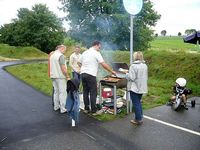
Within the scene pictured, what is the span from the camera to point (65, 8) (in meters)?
31.7

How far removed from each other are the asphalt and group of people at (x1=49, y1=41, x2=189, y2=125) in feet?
1.22

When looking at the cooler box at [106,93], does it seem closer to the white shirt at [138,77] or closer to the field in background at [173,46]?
the white shirt at [138,77]

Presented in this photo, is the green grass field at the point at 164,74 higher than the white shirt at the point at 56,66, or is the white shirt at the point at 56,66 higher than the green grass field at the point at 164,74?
the white shirt at the point at 56,66

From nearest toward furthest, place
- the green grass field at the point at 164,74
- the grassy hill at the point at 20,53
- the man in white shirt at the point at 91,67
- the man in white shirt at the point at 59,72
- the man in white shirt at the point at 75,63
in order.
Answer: the man in white shirt at the point at 91,67, the man in white shirt at the point at 59,72, the man in white shirt at the point at 75,63, the green grass field at the point at 164,74, the grassy hill at the point at 20,53

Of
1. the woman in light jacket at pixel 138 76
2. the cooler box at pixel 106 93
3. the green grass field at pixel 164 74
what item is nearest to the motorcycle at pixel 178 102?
the green grass field at pixel 164 74

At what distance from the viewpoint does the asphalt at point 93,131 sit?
5152 mm

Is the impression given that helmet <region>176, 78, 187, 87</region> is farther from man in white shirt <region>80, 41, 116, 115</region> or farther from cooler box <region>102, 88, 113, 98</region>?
man in white shirt <region>80, 41, 116, 115</region>

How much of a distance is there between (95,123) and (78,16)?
25.7 meters

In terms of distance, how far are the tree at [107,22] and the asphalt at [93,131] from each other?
21.6 metres

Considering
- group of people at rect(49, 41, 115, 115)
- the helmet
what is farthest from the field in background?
group of people at rect(49, 41, 115, 115)

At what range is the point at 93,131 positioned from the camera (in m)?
5.90

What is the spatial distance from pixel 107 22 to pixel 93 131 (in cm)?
2520

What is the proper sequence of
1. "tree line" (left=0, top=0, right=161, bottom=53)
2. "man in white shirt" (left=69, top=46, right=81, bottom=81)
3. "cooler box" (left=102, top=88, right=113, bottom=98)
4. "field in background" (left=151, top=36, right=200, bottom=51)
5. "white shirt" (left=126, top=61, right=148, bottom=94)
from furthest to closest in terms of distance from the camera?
"tree line" (left=0, top=0, right=161, bottom=53) < "field in background" (left=151, top=36, right=200, bottom=51) < "man in white shirt" (left=69, top=46, right=81, bottom=81) < "cooler box" (left=102, top=88, right=113, bottom=98) < "white shirt" (left=126, top=61, right=148, bottom=94)

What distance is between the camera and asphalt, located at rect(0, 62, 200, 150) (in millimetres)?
5152
